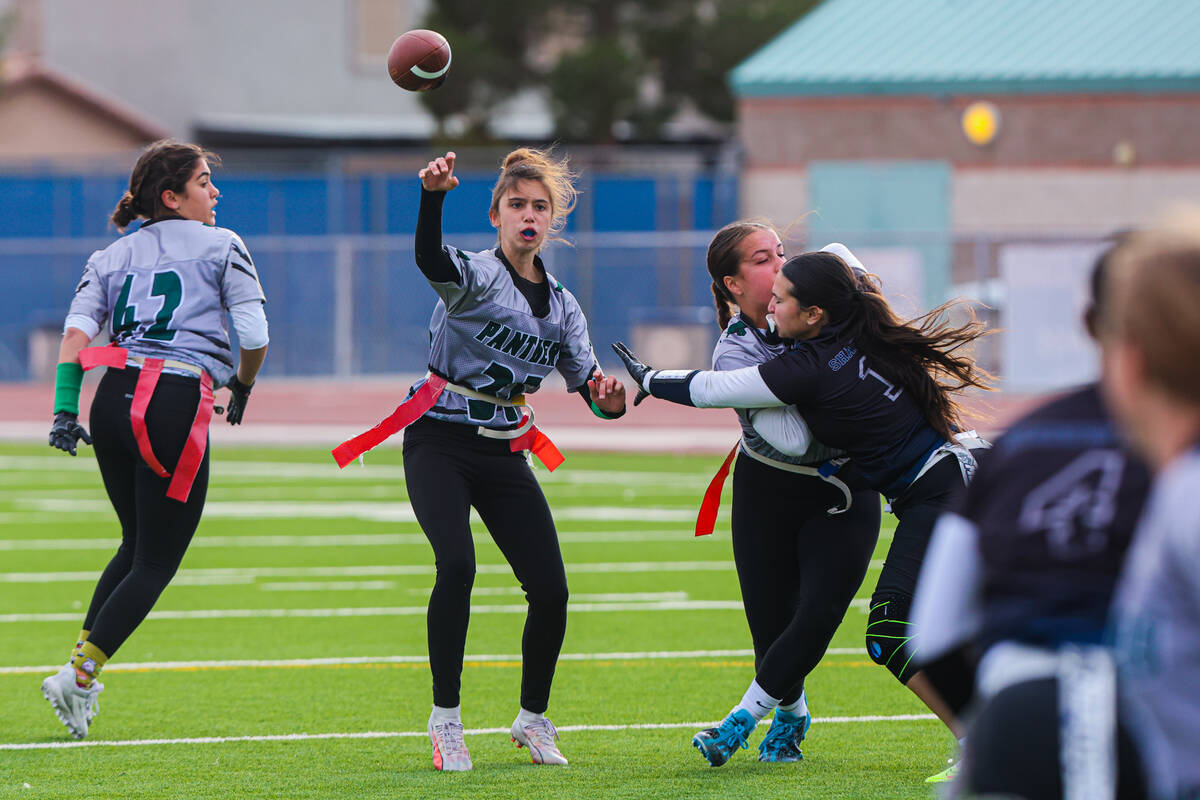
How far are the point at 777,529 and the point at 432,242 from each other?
Result: 144 centimetres

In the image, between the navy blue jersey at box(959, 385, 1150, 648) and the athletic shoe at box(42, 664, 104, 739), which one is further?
the athletic shoe at box(42, 664, 104, 739)

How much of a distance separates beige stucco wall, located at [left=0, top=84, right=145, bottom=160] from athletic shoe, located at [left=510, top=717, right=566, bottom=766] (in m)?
33.0

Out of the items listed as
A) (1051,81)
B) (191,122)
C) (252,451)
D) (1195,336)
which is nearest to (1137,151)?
(1051,81)

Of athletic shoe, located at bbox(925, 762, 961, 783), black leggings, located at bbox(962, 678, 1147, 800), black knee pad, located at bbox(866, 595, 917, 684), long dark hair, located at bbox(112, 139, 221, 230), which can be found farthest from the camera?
long dark hair, located at bbox(112, 139, 221, 230)

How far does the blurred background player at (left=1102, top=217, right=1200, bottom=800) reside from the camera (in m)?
2.22

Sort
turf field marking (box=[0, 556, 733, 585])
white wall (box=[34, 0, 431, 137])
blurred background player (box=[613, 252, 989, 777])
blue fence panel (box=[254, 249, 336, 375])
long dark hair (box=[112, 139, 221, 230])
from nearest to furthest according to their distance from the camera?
blurred background player (box=[613, 252, 989, 777]), long dark hair (box=[112, 139, 221, 230]), turf field marking (box=[0, 556, 733, 585]), blue fence panel (box=[254, 249, 336, 375]), white wall (box=[34, 0, 431, 137])

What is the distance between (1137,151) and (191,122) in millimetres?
22223

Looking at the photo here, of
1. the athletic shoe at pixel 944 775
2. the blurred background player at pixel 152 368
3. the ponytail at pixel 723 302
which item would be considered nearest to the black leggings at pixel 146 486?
the blurred background player at pixel 152 368

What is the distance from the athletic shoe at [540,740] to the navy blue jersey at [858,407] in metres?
1.41

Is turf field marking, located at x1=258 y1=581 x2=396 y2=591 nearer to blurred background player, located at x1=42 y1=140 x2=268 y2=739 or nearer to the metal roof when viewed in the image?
blurred background player, located at x1=42 y1=140 x2=268 y2=739

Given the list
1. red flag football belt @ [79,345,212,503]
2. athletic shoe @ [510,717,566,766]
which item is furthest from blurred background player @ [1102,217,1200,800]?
red flag football belt @ [79,345,212,503]

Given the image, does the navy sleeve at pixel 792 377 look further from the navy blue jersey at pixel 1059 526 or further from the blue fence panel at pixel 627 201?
the blue fence panel at pixel 627 201

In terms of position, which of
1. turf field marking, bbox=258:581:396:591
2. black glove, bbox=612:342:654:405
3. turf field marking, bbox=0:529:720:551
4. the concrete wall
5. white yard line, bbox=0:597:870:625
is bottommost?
turf field marking, bbox=0:529:720:551

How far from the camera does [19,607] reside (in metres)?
9.05
